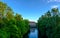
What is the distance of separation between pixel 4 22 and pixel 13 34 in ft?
17.9

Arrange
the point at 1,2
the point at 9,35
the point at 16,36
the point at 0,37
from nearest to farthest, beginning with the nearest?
the point at 0,37 → the point at 9,35 → the point at 16,36 → the point at 1,2

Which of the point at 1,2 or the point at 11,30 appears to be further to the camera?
the point at 1,2

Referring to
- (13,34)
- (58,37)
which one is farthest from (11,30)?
(58,37)

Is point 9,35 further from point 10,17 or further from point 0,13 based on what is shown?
point 10,17

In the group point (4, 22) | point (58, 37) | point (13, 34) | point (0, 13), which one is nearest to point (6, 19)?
point (4, 22)

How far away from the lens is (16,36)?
3688cm

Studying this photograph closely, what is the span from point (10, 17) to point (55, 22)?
12.4 m

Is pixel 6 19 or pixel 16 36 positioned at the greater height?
pixel 6 19

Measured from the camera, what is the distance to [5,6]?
132 feet

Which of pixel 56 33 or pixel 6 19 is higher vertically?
pixel 6 19

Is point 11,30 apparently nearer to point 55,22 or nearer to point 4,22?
point 4,22

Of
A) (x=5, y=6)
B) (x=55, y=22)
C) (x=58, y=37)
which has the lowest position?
(x=58, y=37)

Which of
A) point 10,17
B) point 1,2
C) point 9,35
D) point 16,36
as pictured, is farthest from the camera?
point 10,17

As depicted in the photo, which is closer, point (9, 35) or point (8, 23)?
point (9, 35)
